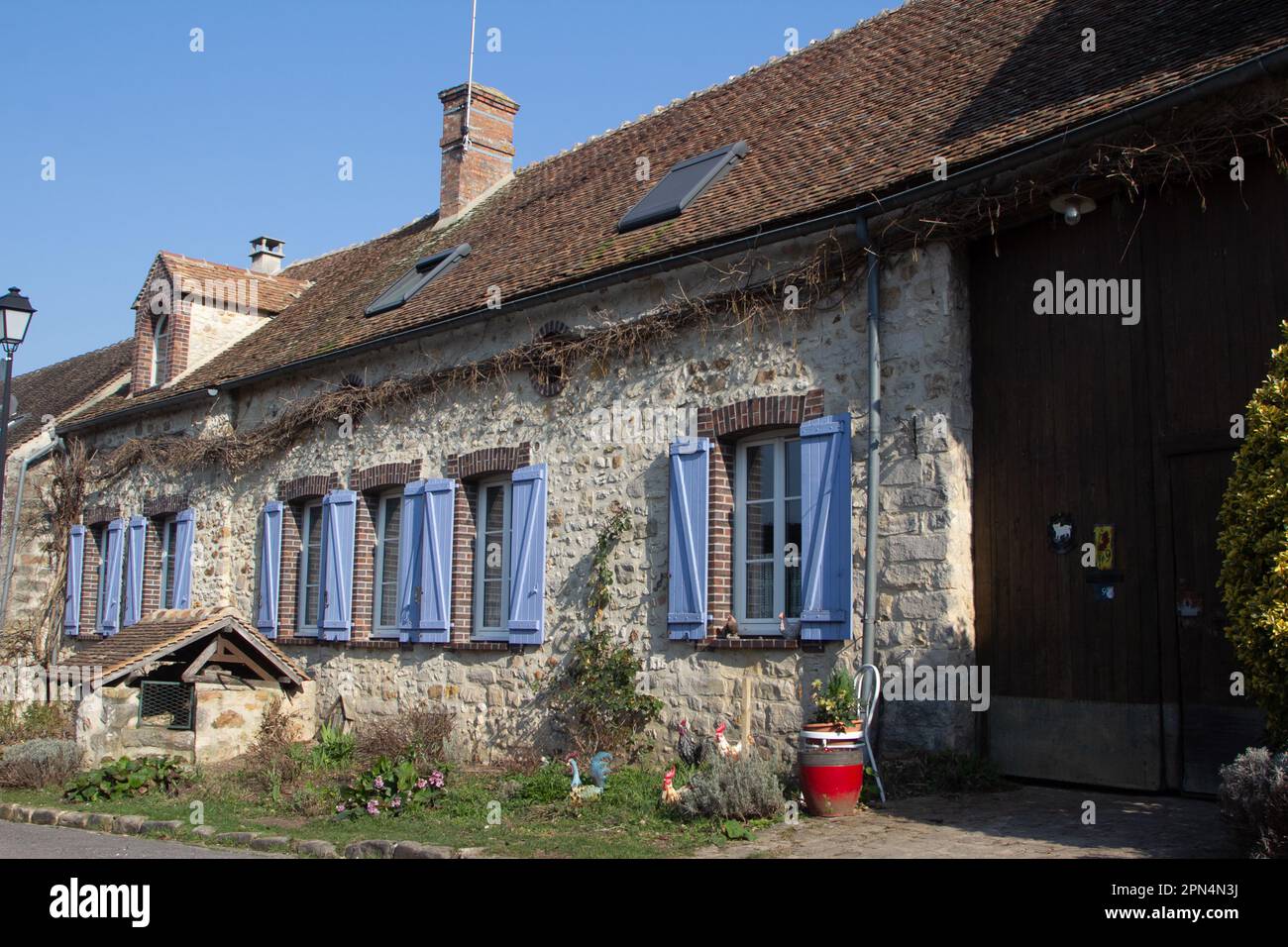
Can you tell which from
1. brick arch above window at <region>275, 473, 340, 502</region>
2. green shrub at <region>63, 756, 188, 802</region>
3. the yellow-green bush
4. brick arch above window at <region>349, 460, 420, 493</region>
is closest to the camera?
the yellow-green bush

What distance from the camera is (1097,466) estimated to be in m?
7.88

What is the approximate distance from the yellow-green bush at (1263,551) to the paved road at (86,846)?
573 centimetres

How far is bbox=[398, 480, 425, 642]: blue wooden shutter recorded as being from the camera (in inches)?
487

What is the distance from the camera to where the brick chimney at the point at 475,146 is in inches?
666

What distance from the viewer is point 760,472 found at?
9680 mm

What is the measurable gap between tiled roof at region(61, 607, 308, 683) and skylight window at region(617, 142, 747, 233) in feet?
17.5

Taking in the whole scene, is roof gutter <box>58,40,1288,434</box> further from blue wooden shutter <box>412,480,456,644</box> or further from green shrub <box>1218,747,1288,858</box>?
green shrub <box>1218,747,1288,858</box>

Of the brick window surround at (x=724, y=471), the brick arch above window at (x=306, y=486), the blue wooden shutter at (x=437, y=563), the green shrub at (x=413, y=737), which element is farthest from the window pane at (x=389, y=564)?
the brick window surround at (x=724, y=471)

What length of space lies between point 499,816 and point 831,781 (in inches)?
92.3

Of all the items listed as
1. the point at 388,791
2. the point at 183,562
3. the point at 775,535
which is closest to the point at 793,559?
the point at 775,535

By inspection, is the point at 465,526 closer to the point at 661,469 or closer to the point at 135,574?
the point at 661,469

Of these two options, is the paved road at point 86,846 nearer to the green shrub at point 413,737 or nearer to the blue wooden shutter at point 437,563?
the green shrub at point 413,737

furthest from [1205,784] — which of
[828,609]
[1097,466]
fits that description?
[828,609]

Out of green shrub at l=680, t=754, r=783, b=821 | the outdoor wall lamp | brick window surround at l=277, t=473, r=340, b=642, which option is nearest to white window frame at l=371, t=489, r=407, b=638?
brick window surround at l=277, t=473, r=340, b=642
